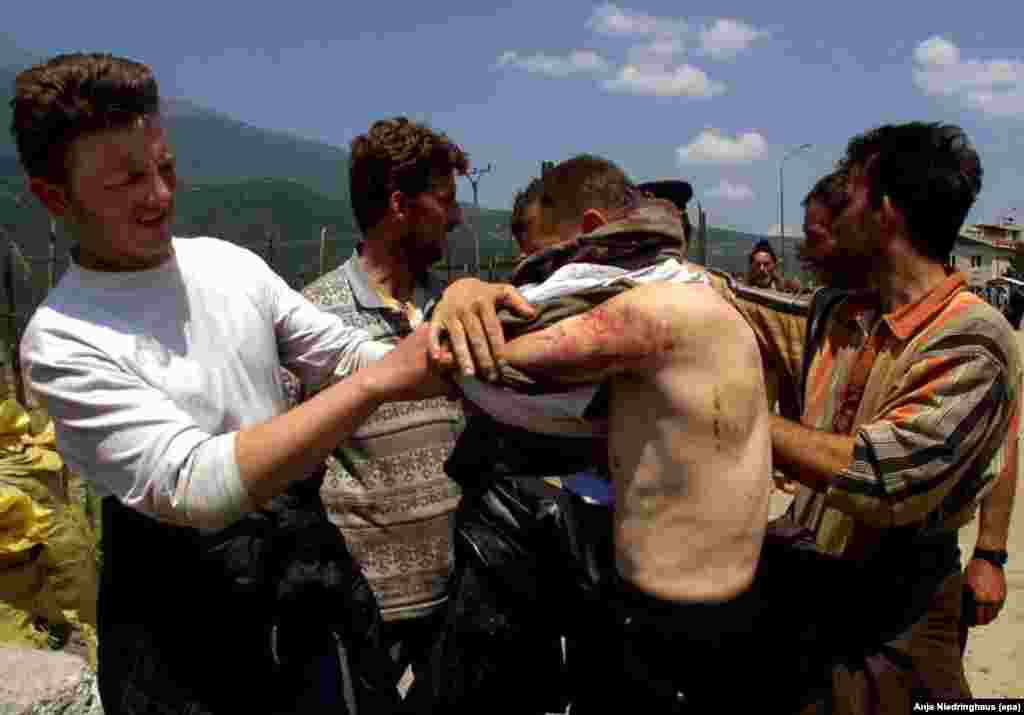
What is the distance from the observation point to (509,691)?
5.35 feet

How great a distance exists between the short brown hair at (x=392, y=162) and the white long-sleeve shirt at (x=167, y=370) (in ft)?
3.12

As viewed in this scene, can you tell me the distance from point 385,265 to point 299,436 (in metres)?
1.53

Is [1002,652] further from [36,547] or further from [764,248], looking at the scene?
[764,248]

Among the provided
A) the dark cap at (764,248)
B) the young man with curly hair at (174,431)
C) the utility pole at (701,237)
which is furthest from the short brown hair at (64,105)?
the utility pole at (701,237)

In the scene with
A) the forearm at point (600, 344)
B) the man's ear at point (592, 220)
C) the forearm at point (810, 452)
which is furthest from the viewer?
the forearm at point (810, 452)

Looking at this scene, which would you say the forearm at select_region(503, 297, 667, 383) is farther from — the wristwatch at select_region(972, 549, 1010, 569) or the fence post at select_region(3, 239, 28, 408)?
the fence post at select_region(3, 239, 28, 408)

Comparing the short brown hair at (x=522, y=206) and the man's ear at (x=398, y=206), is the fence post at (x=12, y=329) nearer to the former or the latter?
the man's ear at (x=398, y=206)

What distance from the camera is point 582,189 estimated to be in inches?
76.2

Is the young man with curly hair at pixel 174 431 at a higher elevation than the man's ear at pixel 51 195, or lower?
lower

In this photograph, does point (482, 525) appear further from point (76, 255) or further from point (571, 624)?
point (76, 255)

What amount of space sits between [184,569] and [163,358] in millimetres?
393

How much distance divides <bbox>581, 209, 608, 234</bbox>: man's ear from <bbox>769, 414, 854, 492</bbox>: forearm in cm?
56

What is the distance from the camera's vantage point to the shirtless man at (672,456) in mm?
1423

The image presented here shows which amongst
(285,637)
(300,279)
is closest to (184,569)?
(285,637)
